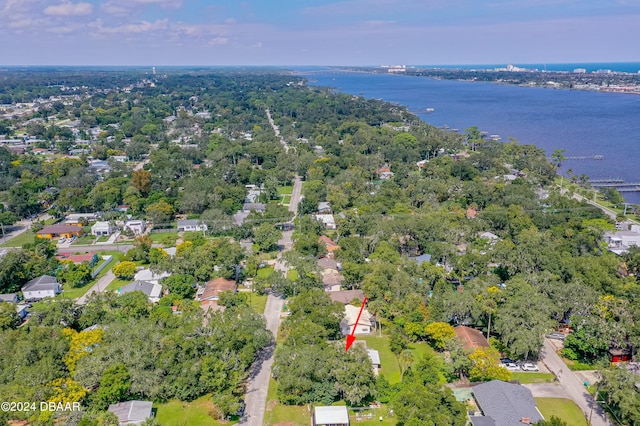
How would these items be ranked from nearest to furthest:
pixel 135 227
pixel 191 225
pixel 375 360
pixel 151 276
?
Result: pixel 375 360, pixel 151 276, pixel 191 225, pixel 135 227

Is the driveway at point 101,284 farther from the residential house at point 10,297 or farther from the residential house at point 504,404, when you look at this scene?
the residential house at point 504,404

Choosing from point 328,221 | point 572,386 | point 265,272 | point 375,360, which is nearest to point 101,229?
point 265,272

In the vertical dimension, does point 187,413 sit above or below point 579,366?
below

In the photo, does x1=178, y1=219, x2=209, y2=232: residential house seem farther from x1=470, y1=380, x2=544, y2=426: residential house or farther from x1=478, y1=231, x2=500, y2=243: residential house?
x1=470, y1=380, x2=544, y2=426: residential house

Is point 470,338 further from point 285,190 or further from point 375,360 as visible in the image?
point 285,190

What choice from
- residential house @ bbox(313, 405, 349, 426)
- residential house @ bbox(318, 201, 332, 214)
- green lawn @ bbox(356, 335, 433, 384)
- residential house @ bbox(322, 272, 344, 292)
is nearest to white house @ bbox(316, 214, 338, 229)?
residential house @ bbox(318, 201, 332, 214)

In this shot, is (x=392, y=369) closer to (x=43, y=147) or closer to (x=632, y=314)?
(x=632, y=314)
